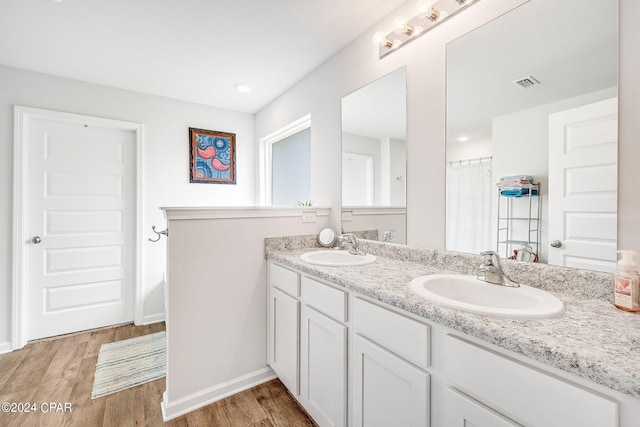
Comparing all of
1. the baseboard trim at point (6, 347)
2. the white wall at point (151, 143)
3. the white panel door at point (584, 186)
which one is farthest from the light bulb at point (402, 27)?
the baseboard trim at point (6, 347)

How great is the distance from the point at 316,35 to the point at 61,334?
11.2 feet

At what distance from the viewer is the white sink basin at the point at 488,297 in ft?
2.61

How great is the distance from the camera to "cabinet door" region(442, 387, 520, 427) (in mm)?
713

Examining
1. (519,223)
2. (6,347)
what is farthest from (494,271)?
(6,347)

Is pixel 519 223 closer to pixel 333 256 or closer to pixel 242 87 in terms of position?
pixel 333 256

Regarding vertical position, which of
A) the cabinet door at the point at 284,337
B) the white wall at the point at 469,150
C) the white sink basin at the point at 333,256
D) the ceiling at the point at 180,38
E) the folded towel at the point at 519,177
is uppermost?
the ceiling at the point at 180,38

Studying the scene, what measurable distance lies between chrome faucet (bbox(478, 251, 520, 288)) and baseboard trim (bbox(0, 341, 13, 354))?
3.54m

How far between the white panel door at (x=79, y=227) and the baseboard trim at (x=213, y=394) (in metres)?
1.58

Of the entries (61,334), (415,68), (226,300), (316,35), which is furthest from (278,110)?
(61,334)

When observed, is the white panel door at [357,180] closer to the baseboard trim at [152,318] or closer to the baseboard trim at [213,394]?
the baseboard trim at [213,394]

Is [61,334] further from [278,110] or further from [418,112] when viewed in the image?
[418,112]

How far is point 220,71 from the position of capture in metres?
2.43

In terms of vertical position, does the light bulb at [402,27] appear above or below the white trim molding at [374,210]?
above

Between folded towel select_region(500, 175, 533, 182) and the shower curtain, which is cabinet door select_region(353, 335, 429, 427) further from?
folded towel select_region(500, 175, 533, 182)
